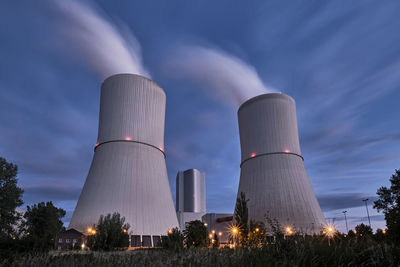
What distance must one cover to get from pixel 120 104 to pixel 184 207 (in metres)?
68.8

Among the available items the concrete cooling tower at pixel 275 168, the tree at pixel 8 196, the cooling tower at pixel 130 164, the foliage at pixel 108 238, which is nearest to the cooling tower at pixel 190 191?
the concrete cooling tower at pixel 275 168

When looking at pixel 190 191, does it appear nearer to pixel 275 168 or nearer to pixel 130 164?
pixel 275 168

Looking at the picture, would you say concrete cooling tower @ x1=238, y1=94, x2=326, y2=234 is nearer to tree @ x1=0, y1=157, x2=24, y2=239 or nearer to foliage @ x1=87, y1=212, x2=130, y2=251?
foliage @ x1=87, y1=212, x2=130, y2=251

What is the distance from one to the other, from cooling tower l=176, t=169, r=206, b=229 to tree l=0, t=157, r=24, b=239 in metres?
67.6

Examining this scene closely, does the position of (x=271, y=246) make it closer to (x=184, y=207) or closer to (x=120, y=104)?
(x=120, y=104)

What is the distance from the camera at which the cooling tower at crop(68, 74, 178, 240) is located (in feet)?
82.5

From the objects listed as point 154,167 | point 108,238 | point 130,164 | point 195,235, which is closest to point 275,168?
point 154,167

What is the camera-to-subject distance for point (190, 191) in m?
92.7

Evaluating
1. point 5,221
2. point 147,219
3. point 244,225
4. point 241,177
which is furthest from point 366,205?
point 5,221

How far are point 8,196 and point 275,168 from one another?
87.5 feet

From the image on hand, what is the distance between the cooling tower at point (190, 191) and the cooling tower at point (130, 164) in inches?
2502

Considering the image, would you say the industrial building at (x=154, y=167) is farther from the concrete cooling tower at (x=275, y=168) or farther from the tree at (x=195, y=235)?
the tree at (x=195, y=235)

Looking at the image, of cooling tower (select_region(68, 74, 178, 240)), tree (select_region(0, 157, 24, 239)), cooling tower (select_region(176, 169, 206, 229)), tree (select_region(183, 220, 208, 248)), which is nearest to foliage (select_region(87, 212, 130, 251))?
tree (select_region(183, 220, 208, 248))

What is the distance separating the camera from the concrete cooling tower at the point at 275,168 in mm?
29062
